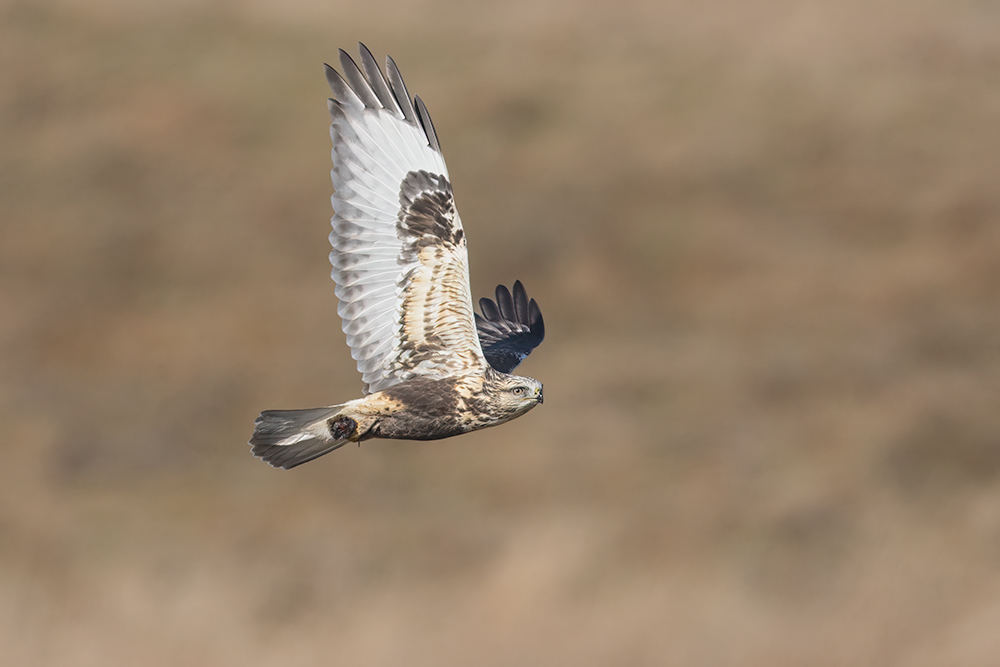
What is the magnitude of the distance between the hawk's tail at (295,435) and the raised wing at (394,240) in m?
0.58

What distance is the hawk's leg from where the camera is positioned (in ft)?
28.2

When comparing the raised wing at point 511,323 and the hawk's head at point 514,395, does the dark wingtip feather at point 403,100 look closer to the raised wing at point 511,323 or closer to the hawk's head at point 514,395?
the hawk's head at point 514,395

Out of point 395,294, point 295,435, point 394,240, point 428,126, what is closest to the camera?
point 295,435

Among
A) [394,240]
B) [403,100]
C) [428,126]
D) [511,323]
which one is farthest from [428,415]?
[511,323]

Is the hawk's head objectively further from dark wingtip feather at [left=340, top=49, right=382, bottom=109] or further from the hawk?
dark wingtip feather at [left=340, top=49, right=382, bottom=109]

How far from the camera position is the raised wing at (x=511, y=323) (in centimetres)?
1184

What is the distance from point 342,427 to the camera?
28.3ft

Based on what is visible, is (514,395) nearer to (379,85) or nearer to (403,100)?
(403,100)

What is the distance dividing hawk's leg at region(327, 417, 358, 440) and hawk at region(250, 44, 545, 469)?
0.01 metres

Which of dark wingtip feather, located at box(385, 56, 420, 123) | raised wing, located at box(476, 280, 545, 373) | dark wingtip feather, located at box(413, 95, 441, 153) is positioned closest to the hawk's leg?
dark wingtip feather, located at box(413, 95, 441, 153)

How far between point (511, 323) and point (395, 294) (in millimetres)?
3332

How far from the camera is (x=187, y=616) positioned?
46094 mm

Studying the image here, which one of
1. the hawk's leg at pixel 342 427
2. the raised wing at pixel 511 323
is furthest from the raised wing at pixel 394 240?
the raised wing at pixel 511 323

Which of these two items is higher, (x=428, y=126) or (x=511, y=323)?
(x=428, y=126)
